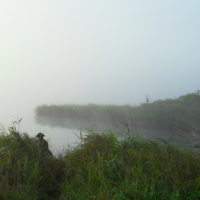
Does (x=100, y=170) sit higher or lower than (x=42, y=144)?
lower

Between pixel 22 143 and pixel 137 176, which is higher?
pixel 22 143

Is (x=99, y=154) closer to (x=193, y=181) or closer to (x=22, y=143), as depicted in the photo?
(x=193, y=181)

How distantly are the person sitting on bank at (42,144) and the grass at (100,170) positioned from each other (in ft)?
0.30

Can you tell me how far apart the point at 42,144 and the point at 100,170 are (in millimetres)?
1495

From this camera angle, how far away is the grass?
2.73 metres

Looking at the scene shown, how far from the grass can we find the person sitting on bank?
0.09m

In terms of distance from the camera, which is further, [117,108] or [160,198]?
[117,108]

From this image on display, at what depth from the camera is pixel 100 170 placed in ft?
10.6

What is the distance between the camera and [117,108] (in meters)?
6.36

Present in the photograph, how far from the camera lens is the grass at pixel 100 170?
2.73 m

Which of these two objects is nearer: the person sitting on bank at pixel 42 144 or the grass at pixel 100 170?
the grass at pixel 100 170

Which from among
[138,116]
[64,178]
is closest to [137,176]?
[64,178]

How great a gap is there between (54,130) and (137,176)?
266cm

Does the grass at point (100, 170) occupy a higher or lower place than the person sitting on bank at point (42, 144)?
lower
